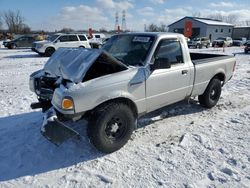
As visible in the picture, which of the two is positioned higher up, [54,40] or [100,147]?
[54,40]

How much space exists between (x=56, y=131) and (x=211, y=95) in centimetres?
408

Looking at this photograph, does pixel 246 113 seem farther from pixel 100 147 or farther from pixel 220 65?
pixel 100 147

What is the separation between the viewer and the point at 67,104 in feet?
11.3

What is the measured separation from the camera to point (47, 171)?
3.57 m

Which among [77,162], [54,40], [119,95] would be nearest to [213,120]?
[119,95]

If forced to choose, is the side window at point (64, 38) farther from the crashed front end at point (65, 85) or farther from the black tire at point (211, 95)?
the crashed front end at point (65, 85)

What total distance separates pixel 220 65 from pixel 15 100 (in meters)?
5.52

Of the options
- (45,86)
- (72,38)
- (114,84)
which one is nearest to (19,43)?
(72,38)

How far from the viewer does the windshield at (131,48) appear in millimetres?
4496

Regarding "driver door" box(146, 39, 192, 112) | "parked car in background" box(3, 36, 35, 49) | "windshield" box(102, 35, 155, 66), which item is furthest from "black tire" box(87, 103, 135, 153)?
"parked car in background" box(3, 36, 35, 49)

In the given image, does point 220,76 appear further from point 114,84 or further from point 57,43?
point 57,43

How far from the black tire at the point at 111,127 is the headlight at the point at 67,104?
403 mm

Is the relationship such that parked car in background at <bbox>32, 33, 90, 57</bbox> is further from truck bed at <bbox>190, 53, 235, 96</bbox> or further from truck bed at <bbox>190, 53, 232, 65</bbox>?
truck bed at <bbox>190, 53, 235, 96</bbox>

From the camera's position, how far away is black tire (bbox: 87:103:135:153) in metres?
3.69
